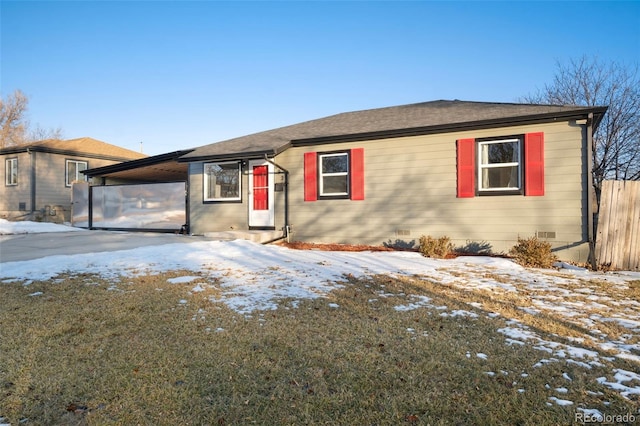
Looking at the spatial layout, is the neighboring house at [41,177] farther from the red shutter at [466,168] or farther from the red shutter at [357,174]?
the red shutter at [466,168]

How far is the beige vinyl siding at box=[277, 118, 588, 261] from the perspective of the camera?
761 centimetres

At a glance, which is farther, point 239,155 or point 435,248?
point 239,155

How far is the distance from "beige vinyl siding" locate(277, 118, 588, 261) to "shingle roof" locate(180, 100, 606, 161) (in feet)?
0.86

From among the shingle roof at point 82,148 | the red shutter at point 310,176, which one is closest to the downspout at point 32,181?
the shingle roof at point 82,148

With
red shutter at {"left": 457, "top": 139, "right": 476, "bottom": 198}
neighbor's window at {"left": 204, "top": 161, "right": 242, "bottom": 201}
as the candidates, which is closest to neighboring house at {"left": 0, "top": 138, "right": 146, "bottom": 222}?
neighbor's window at {"left": 204, "top": 161, "right": 242, "bottom": 201}

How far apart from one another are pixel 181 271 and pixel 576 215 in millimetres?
8099

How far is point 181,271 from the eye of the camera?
18.9ft

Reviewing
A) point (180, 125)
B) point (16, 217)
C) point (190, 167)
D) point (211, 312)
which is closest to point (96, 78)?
point (180, 125)

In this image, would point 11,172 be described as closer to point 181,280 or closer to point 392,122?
point 181,280

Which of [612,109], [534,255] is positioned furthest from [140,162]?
[612,109]

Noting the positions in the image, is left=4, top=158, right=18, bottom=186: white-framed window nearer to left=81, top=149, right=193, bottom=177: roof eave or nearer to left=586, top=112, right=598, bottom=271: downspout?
left=81, top=149, right=193, bottom=177: roof eave

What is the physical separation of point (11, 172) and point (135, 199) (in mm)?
9847

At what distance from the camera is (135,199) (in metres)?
12.8

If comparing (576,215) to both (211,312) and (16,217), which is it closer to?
(211,312)
